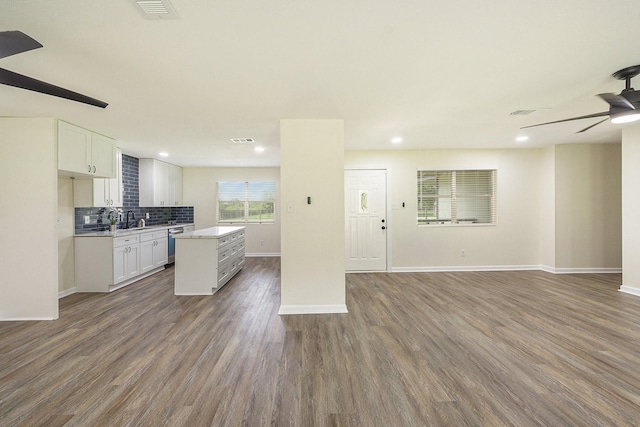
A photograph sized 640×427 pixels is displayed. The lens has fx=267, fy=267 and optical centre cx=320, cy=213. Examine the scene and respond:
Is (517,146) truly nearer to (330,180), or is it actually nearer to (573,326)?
(573,326)

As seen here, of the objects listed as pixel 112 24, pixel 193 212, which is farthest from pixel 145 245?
pixel 112 24

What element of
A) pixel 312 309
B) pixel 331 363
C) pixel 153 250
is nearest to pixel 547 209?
pixel 312 309

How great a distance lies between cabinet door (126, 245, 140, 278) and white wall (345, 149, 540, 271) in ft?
13.8

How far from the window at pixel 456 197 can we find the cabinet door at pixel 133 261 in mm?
5356

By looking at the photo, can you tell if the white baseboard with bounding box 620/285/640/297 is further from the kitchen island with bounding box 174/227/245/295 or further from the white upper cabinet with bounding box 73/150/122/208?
the white upper cabinet with bounding box 73/150/122/208

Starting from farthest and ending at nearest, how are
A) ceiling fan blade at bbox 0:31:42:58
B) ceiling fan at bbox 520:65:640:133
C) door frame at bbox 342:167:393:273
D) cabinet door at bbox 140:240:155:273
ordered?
door frame at bbox 342:167:393:273 < cabinet door at bbox 140:240:155:273 < ceiling fan at bbox 520:65:640:133 < ceiling fan blade at bbox 0:31:42:58

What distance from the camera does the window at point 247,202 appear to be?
7.29 metres

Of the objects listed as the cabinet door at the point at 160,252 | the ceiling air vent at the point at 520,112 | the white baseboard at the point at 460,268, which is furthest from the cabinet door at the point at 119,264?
the ceiling air vent at the point at 520,112

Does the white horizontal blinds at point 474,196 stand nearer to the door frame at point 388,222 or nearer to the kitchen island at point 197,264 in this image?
the door frame at point 388,222

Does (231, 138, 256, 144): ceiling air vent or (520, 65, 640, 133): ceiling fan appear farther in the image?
(231, 138, 256, 144): ceiling air vent

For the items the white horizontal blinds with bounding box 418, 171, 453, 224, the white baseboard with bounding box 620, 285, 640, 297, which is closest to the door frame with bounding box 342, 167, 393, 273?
the white horizontal blinds with bounding box 418, 171, 453, 224

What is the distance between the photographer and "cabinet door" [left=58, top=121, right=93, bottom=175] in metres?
3.28

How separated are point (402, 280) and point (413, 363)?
264cm

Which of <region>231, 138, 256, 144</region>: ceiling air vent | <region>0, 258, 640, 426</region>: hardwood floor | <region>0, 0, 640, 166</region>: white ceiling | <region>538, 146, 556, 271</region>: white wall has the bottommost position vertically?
<region>0, 258, 640, 426</region>: hardwood floor
